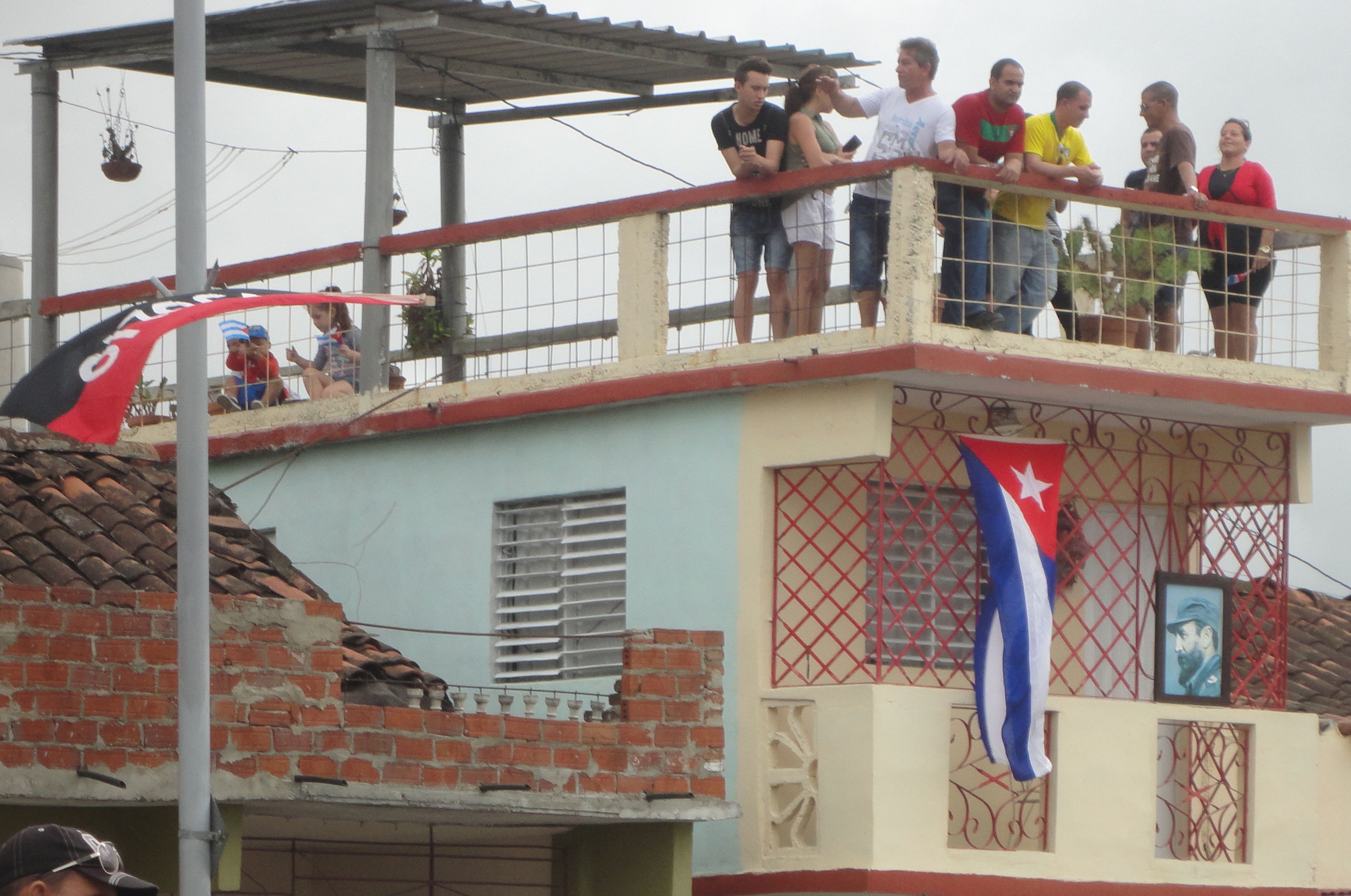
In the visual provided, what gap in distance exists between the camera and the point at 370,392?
14.5 metres

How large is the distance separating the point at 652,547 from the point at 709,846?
5.47 ft

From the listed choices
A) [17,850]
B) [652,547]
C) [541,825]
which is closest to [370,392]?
[652,547]

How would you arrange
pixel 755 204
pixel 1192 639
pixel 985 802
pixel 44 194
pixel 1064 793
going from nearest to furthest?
pixel 1064 793 → pixel 985 802 → pixel 755 204 → pixel 1192 639 → pixel 44 194

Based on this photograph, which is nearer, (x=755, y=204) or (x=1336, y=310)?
(x=755, y=204)

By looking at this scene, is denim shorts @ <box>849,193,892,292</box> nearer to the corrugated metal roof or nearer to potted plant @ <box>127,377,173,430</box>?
the corrugated metal roof

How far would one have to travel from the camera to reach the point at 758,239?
43.1 ft

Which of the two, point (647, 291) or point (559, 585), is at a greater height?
point (647, 291)

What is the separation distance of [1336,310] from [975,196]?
2564mm

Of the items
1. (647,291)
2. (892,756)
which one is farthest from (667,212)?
(892,756)

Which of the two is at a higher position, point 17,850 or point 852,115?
point 852,115

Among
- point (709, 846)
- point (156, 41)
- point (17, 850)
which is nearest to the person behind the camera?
point (17, 850)

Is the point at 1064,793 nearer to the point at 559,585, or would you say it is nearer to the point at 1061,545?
the point at 1061,545

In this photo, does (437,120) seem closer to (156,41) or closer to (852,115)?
(156,41)

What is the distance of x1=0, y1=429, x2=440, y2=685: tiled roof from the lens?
11.5m
